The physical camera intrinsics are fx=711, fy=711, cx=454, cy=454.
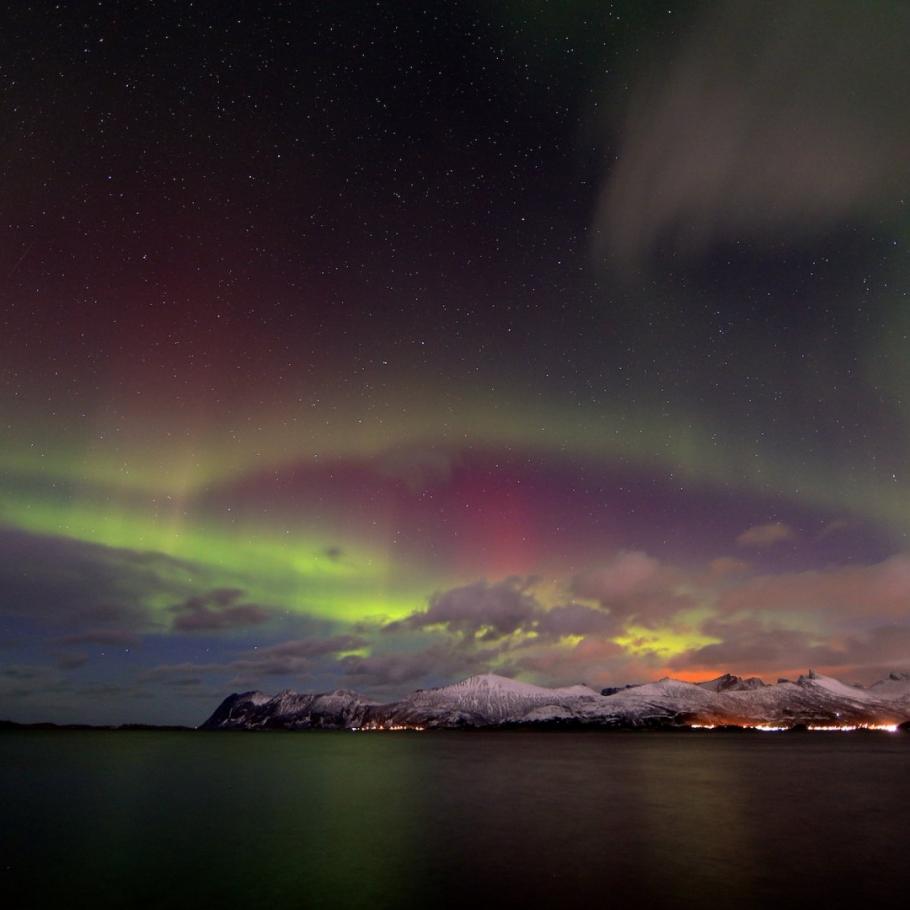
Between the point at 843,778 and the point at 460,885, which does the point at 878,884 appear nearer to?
the point at 460,885

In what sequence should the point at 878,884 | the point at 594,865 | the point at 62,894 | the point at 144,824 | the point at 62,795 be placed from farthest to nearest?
the point at 62,795
the point at 144,824
the point at 594,865
the point at 878,884
the point at 62,894

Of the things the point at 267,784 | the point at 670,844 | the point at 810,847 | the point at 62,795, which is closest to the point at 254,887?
the point at 670,844

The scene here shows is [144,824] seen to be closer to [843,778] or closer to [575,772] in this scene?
[575,772]

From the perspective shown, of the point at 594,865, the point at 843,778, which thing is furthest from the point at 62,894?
the point at 843,778

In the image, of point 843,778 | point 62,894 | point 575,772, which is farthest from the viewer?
point 575,772

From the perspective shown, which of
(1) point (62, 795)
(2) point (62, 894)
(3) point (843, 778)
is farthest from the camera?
(3) point (843, 778)

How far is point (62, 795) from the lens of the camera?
81.2m

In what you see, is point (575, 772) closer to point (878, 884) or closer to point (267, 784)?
point (267, 784)

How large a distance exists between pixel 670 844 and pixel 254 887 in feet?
92.1

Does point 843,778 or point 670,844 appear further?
point 843,778

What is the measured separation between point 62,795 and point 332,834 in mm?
45971

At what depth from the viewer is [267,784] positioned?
9812 cm

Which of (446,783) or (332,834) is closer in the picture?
(332,834)

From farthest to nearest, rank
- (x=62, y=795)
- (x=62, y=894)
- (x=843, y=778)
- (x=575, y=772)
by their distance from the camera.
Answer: (x=575, y=772)
(x=843, y=778)
(x=62, y=795)
(x=62, y=894)
